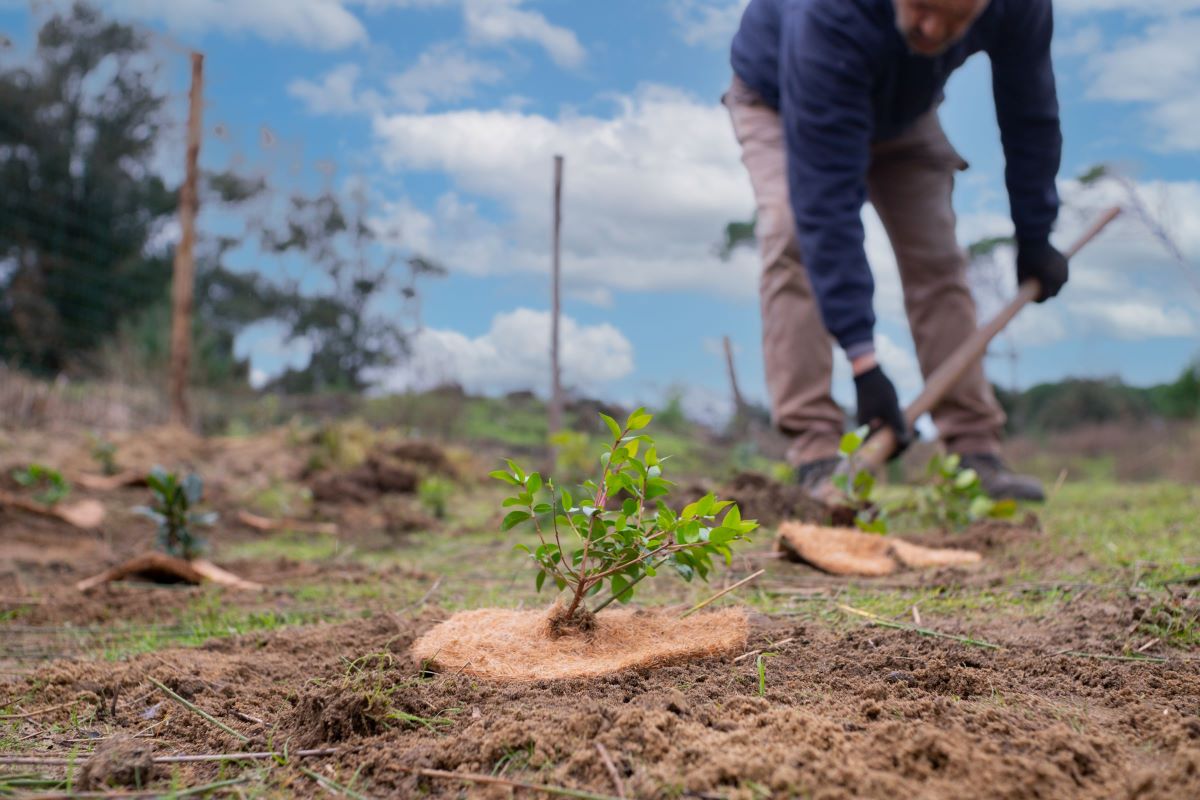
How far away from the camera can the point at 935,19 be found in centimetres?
331

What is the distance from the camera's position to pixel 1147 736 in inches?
47.4

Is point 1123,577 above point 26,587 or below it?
above

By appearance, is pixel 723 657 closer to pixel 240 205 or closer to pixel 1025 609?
pixel 1025 609

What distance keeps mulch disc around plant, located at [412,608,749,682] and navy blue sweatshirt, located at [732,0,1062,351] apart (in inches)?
90.1

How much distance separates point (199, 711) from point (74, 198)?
19448 mm

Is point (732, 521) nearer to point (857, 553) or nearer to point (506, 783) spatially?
point (506, 783)

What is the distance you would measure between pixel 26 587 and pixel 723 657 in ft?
8.98

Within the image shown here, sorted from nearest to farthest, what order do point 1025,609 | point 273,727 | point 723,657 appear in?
1. point 273,727
2. point 723,657
3. point 1025,609

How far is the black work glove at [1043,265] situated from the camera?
4.47 metres

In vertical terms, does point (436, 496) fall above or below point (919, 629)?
below

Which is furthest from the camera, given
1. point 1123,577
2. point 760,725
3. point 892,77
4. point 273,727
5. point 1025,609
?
point 892,77

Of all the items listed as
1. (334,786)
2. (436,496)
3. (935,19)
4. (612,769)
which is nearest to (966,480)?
(935,19)

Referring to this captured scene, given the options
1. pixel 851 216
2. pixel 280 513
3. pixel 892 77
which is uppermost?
pixel 892 77

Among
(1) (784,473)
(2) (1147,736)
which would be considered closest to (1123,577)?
(2) (1147,736)
